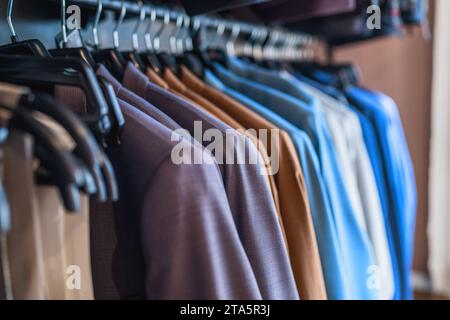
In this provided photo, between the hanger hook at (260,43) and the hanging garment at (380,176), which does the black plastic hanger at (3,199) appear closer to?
the hanging garment at (380,176)

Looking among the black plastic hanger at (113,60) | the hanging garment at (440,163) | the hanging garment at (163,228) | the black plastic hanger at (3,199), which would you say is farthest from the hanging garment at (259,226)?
the hanging garment at (440,163)

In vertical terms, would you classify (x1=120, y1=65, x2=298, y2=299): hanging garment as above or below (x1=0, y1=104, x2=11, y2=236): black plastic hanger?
below

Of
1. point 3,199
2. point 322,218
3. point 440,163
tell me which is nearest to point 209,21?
point 322,218

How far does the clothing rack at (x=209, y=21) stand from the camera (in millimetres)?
721

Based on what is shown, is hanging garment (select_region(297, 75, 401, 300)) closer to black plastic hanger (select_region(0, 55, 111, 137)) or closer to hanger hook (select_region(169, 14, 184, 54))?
hanger hook (select_region(169, 14, 184, 54))

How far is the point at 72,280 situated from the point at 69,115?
6.4 inches

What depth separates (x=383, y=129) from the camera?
1.02 m

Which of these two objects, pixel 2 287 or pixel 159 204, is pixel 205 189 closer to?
pixel 159 204

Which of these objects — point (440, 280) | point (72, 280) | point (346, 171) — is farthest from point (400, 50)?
point (72, 280)

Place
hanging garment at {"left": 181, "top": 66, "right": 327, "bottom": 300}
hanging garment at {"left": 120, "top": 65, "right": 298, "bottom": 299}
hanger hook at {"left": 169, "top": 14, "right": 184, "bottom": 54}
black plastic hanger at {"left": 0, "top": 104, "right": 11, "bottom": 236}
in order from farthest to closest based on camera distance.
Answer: hanger hook at {"left": 169, "top": 14, "right": 184, "bottom": 54} → hanging garment at {"left": 181, "top": 66, "right": 327, "bottom": 300} → hanging garment at {"left": 120, "top": 65, "right": 298, "bottom": 299} → black plastic hanger at {"left": 0, "top": 104, "right": 11, "bottom": 236}

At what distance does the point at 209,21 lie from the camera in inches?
38.1

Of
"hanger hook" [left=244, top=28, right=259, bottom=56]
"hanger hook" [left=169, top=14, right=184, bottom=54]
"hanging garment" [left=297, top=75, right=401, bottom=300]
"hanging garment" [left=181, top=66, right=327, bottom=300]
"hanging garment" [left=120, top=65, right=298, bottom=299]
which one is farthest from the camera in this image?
"hanger hook" [left=244, top=28, right=259, bottom=56]

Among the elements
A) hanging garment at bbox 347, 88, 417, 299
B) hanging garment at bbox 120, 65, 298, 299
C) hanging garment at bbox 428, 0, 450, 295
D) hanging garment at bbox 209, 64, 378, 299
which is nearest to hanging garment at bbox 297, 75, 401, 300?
hanging garment at bbox 347, 88, 417, 299

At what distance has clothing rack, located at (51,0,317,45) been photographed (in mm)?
721
